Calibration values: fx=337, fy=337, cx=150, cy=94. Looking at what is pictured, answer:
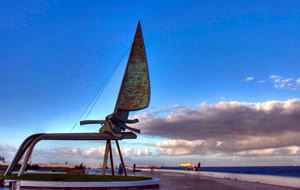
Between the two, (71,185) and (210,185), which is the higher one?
(71,185)

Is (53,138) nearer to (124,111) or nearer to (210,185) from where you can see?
(124,111)

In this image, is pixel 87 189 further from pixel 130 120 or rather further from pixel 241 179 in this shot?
pixel 241 179

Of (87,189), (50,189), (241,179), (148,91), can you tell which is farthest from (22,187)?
(241,179)

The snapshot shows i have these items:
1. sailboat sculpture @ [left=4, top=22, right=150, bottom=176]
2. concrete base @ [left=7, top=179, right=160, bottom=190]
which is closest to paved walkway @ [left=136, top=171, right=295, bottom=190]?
sailboat sculpture @ [left=4, top=22, right=150, bottom=176]

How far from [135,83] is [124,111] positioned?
1746 millimetres

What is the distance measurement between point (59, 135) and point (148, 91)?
5427 mm

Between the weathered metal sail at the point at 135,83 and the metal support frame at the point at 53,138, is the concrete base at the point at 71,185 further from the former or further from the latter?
the weathered metal sail at the point at 135,83

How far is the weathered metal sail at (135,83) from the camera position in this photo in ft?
61.8

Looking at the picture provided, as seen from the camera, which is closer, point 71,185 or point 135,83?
point 71,185

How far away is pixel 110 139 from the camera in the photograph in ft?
59.9

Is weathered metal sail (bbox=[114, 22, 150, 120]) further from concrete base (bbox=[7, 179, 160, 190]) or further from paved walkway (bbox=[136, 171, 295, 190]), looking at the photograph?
concrete base (bbox=[7, 179, 160, 190])

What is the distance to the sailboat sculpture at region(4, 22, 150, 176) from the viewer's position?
17875 millimetres

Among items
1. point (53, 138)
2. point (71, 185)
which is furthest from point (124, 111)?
point (71, 185)

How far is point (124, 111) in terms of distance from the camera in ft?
62.0
